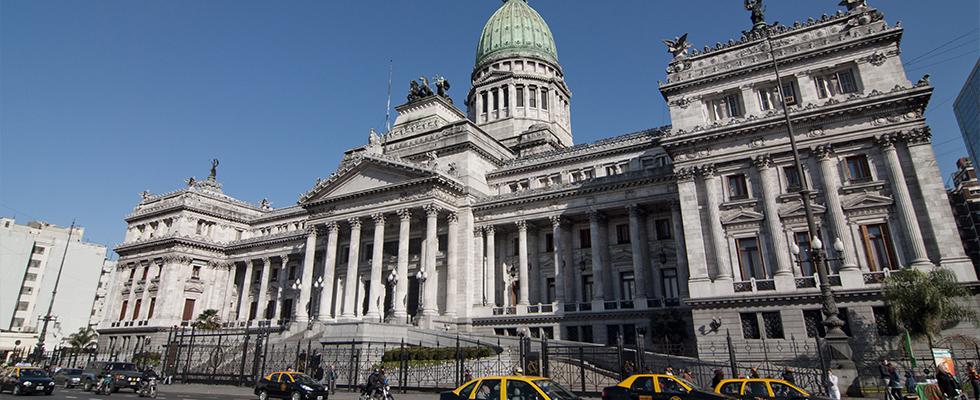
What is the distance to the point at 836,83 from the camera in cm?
3100

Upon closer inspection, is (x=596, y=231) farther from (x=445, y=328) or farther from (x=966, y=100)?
(x=966, y=100)

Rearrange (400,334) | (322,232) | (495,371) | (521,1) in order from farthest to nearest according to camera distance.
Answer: (521,1)
(322,232)
(400,334)
(495,371)

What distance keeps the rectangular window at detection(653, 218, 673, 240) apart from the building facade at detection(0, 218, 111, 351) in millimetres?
76698

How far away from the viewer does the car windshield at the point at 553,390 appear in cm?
1307

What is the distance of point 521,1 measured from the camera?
2975 inches

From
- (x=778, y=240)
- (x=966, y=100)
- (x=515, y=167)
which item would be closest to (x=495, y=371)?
(x=778, y=240)

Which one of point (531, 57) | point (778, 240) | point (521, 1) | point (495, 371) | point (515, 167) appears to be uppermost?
point (521, 1)

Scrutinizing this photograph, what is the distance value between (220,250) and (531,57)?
44.1 metres

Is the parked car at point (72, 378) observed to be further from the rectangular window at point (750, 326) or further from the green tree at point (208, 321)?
the rectangular window at point (750, 326)

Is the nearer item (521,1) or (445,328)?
(445,328)

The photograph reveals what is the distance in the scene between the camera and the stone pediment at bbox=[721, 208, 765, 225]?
30.2 m

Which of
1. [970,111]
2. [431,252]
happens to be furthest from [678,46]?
[970,111]

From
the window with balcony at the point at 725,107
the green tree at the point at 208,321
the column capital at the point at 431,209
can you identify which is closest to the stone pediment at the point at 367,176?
the column capital at the point at 431,209

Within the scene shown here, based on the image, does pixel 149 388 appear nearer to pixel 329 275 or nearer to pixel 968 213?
pixel 329 275
